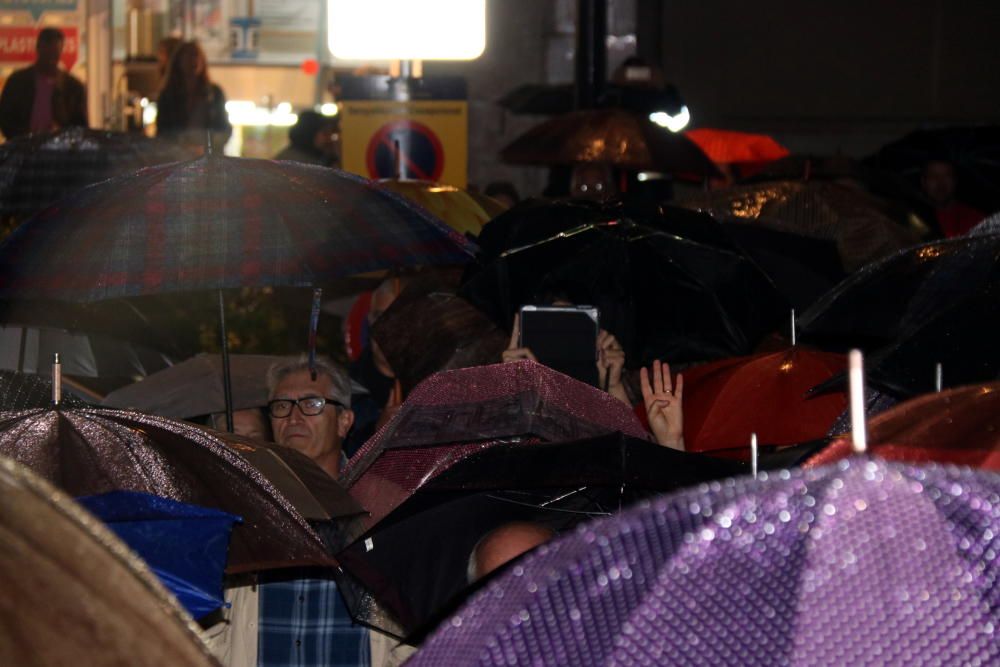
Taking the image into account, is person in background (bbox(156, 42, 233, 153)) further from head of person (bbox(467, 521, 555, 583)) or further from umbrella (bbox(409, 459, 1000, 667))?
umbrella (bbox(409, 459, 1000, 667))

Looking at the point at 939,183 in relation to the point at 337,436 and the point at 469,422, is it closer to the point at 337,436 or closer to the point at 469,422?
the point at 337,436

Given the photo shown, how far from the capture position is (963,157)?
1353 cm

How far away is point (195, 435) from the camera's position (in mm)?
4555

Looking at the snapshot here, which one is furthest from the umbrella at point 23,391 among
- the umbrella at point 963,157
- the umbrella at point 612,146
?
the umbrella at point 963,157

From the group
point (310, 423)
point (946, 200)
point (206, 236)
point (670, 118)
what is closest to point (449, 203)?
point (310, 423)

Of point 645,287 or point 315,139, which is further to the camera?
point 315,139

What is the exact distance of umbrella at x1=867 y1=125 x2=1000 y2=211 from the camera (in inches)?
521

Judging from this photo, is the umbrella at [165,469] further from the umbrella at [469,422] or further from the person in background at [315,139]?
the person in background at [315,139]

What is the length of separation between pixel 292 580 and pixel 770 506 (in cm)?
363

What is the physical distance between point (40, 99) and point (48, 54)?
0.30m

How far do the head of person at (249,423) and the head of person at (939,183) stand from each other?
21.2 ft

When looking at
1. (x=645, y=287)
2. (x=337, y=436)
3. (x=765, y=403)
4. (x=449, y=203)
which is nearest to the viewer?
(x=765, y=403)

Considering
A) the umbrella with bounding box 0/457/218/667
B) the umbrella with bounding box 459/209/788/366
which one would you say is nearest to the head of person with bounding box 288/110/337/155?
the umbrella with bounding box 459/209/788/366

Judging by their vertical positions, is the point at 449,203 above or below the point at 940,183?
above
